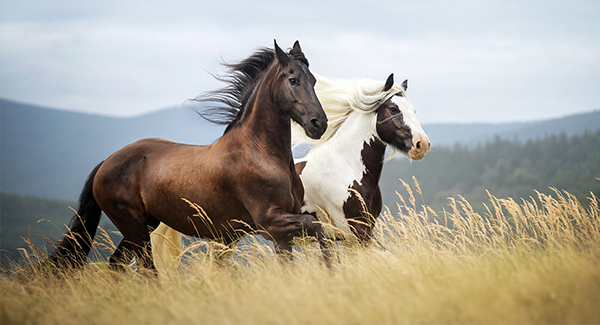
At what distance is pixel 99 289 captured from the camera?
4.05 metres

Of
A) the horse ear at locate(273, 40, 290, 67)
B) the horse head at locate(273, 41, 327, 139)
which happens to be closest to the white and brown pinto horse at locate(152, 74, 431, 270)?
the horse head at locate(273, 41, 327, 139)

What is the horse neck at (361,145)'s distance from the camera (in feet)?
18.4

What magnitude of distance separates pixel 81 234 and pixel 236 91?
246 cm

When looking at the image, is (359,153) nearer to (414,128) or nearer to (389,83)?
(414,128)

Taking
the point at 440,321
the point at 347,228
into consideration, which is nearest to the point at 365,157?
the point at 347,228

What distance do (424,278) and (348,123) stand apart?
295 cm

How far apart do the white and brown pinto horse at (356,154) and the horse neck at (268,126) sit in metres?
0.96

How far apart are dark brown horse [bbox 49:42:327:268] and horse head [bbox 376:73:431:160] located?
50.2 inches

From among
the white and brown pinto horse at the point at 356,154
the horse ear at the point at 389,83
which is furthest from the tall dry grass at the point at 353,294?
the horse ear at the point at 389,83

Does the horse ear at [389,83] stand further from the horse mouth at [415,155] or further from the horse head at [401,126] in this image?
the horse mouth at [415,155]

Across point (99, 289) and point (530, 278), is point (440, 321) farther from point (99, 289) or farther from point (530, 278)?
point (99, 289)

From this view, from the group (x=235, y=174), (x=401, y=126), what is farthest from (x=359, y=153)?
→ (x=235, y=174)

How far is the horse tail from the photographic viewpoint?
17.4ft

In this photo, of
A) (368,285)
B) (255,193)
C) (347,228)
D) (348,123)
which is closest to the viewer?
(368,285)
